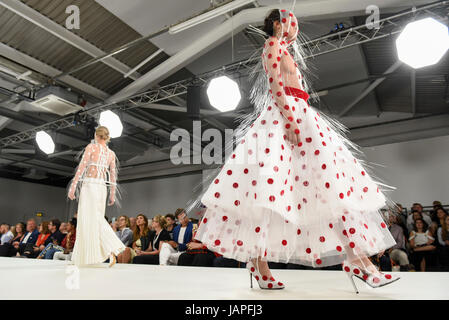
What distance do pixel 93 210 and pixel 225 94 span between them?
2973mm

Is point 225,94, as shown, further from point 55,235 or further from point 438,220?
point 55,235

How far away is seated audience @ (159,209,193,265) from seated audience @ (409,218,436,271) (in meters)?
3.14

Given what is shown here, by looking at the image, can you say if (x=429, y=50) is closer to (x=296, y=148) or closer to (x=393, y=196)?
(x=296, y=148)

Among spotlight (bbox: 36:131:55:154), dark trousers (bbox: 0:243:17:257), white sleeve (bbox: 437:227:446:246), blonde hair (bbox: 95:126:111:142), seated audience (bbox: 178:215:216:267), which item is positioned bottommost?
dark trousers (bbox: 0:243:17:257)

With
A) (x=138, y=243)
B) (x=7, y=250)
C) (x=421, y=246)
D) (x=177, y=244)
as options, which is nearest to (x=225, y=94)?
(x=177, y=244)

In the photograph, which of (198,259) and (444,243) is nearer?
(198,259)

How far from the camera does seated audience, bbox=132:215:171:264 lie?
4.85 m

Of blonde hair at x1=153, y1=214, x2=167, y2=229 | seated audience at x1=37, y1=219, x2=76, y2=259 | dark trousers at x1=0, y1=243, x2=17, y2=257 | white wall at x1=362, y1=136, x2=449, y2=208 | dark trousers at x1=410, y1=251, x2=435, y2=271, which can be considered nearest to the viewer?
dark trousers at x1=410, y1=251, x2=435, y2=271

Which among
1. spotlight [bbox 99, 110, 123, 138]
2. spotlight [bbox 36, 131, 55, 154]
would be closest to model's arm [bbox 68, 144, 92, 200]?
spotlight [bbox 99, 110, 123, 138]

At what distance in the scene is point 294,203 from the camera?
4.63 ft

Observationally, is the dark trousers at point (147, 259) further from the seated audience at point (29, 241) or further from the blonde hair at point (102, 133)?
the seated audience at point (29, 241)

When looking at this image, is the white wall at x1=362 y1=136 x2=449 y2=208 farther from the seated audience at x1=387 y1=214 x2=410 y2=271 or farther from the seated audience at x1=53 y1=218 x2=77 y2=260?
the seated audience at x1=53 y1=218 x2=77 y2=260

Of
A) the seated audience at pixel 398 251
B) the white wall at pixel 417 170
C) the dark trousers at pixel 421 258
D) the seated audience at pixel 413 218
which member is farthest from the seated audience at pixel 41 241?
the white wall at pixel 417 170
